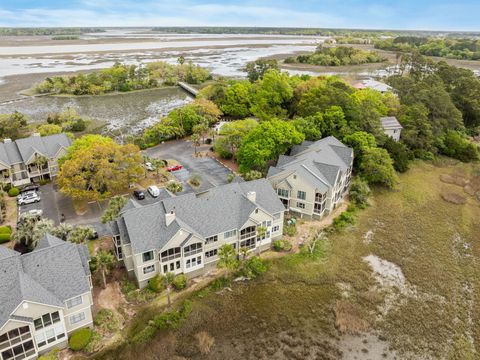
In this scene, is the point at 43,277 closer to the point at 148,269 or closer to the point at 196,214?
the point at 148,269

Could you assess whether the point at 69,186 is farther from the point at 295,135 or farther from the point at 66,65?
the point at 66,65

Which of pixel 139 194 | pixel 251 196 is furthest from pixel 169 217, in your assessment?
pixel 139 194

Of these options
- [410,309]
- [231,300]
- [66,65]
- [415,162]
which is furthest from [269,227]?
[66,65]

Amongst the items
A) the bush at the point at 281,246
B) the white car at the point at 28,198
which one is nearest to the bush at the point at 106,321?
the bush at the point at 281,246

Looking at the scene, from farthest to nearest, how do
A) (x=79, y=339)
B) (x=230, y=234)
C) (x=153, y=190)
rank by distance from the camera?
(x=153, y=190), (x=230, y=234), (x=79, y=339)

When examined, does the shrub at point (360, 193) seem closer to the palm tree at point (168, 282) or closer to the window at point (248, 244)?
the window at point (248, 244)

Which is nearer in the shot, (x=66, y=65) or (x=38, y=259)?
(x=38, y=259)
